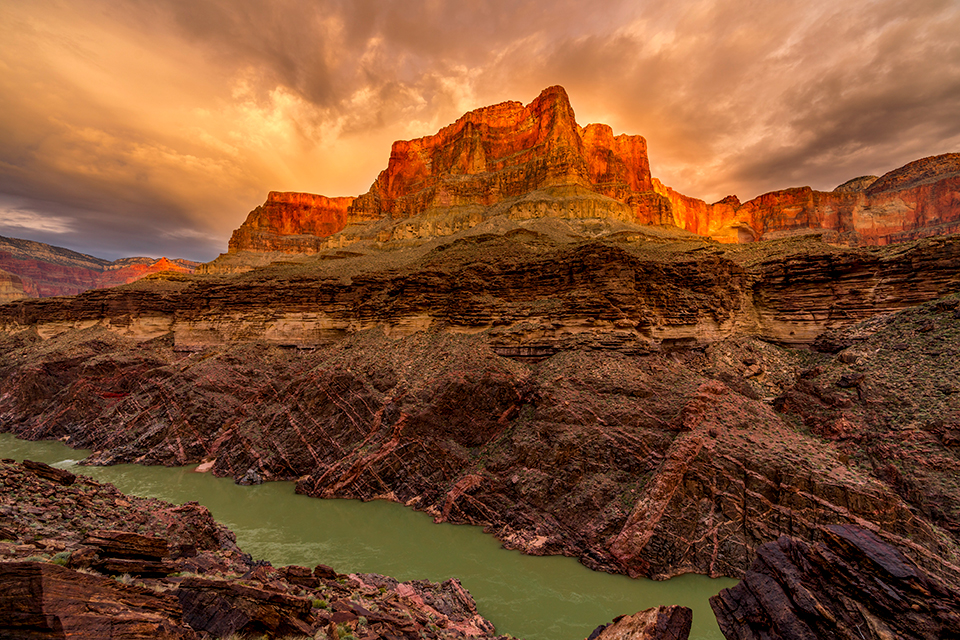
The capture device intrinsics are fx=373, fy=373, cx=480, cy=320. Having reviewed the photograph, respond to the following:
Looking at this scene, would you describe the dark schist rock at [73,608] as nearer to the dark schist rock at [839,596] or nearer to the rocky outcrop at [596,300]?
the dark schist rock at [839,596]

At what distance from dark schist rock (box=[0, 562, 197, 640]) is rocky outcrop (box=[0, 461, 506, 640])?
13 mm

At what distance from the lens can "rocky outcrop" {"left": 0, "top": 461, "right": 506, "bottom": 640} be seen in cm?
495

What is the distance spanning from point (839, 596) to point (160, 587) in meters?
11.9

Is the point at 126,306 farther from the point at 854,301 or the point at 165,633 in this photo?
the point at 854,301

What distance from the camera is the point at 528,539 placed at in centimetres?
1528

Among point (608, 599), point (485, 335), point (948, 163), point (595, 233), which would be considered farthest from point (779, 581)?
point (948, 163)

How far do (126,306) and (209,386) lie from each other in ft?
76.0

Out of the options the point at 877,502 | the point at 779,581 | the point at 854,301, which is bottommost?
the point at 877,502

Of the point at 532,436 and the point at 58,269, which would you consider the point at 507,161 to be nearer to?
the point at 532,436

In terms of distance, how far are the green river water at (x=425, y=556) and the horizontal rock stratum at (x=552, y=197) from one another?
53949 mm

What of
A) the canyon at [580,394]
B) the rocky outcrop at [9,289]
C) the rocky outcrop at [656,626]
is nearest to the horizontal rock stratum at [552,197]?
the canyon at [580,394]

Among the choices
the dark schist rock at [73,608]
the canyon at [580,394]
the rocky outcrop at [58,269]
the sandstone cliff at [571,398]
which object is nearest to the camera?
the dark schist rock at [73,608]

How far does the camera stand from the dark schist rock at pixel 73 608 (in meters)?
4.58

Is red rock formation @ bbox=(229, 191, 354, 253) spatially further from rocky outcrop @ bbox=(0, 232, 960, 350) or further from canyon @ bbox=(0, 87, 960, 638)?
rocky outcrop @ bbox=(0, 232, 960, 350)
